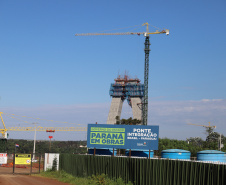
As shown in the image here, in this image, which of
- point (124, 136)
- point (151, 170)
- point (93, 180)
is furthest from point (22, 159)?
point (151, 170)

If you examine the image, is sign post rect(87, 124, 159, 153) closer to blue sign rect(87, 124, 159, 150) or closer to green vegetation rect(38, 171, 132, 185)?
blue sign rect(87, 124, 159, 150)

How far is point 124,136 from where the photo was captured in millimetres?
48719

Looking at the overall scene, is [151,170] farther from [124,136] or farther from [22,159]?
[22,159]

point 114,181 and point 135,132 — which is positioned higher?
point 135,132

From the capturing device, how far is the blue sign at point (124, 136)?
47969mm

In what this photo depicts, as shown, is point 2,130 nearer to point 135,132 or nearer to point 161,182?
point 135,132

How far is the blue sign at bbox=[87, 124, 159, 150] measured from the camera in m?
48.0

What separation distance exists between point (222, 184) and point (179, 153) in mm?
33529

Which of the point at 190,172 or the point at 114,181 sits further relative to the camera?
the point at 114,181

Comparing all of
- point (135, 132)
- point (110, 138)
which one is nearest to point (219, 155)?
point (135, 132)

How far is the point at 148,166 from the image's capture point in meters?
27.6

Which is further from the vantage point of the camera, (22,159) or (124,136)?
(124,136)

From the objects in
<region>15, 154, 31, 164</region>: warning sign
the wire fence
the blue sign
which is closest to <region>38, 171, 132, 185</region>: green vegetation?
the wire fence

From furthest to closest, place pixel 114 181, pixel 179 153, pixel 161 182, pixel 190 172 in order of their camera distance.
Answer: pixel 179 153 < pixel 114 181 < pixel 161 182 < pixel 190 172
